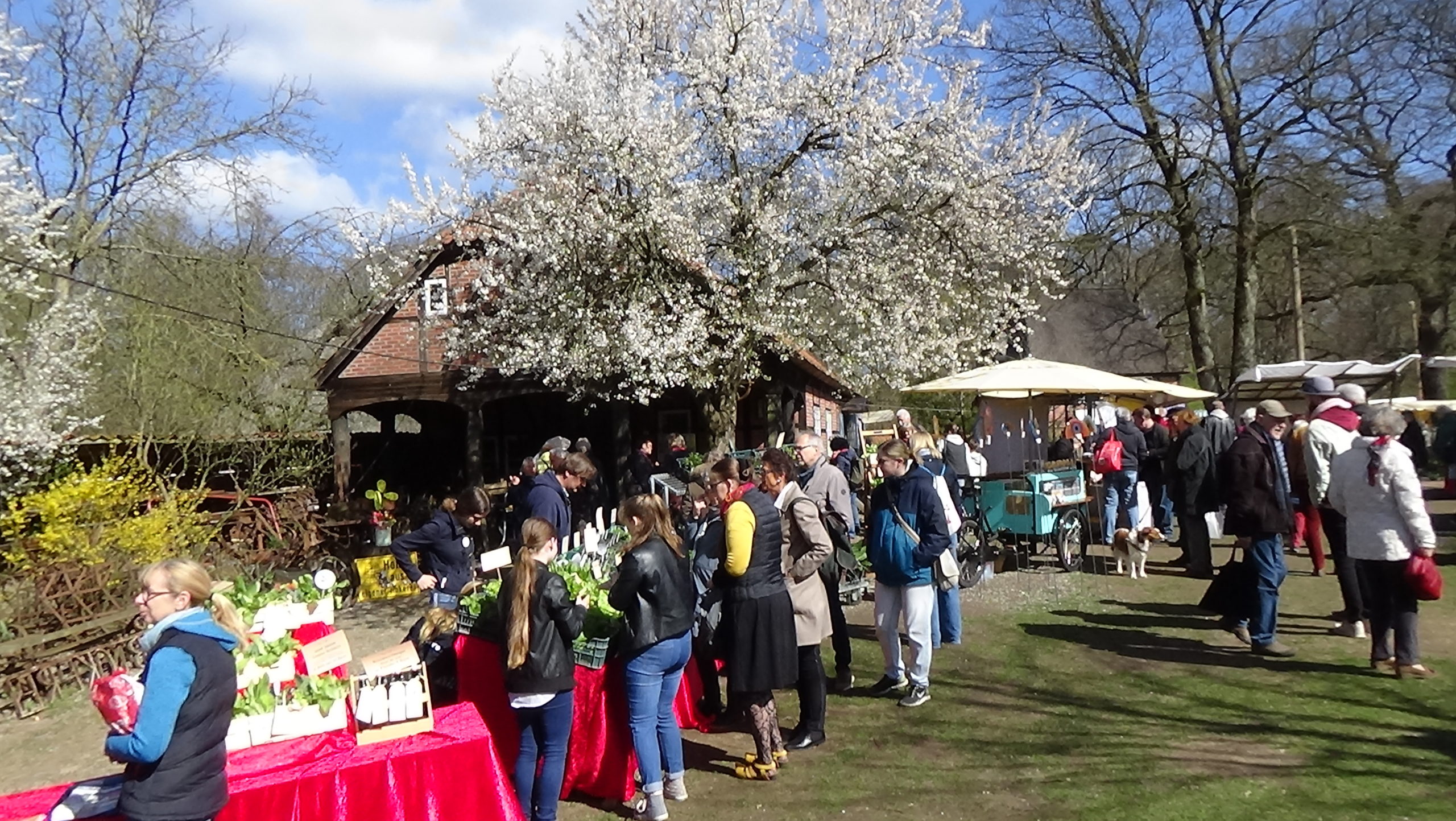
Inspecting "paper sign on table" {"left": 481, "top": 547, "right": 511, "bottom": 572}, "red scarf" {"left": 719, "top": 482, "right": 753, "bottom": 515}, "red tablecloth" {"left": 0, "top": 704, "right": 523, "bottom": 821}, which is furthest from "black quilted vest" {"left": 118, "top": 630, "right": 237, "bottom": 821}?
"red scarf" {"left": 719, "top": 482, "right": 753, "bottom": 515}

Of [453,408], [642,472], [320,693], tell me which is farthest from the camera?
[453,408]

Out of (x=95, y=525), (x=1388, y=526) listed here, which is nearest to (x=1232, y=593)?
(x=1388, y=526)

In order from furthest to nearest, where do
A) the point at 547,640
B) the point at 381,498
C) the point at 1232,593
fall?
the point at 381,498
the point at 1232,593
the point at 547,640

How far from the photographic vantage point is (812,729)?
5.72 m

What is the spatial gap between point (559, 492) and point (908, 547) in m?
2.65

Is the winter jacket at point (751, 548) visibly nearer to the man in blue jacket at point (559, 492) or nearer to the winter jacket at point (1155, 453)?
the man in blue jacket at point (559, 492)

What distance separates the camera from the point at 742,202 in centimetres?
1367

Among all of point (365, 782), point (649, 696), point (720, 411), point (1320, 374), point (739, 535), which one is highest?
point (1320, 374)

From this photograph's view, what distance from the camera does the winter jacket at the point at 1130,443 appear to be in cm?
1134

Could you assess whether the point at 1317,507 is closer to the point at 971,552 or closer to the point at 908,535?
the point at 971,552

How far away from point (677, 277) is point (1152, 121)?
13920 millimetres

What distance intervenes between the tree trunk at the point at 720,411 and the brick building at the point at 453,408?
74 cm

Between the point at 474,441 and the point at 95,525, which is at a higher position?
the point at 474,441

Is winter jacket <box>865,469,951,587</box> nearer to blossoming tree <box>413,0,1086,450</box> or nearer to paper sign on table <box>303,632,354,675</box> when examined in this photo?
paper sign on table <box>303,632,354,675</box>
